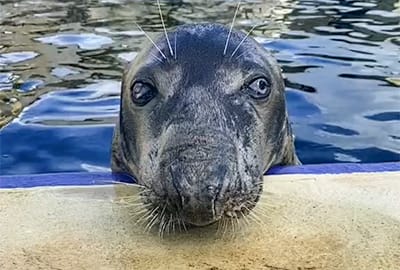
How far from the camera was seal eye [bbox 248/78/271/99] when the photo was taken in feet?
12.0

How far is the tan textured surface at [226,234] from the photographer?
2.83 meters

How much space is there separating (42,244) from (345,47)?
6.76 metres

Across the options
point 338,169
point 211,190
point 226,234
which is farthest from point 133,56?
point 211,190

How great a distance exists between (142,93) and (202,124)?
0.63m

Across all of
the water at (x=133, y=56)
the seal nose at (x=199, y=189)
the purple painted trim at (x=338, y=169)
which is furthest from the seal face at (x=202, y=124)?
the water at (x=133, y=56)

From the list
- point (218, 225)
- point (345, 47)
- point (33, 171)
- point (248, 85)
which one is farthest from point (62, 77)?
point (218, 225)

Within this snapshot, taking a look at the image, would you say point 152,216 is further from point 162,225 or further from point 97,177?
point 97,177

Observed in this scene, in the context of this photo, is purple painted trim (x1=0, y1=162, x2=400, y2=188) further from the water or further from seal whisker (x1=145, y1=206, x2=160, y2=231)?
the water

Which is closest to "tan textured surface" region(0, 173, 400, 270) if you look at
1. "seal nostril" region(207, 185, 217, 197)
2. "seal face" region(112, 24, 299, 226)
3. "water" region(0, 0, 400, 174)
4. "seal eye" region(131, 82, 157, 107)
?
"seal face" region(112, 24, 299, 226)

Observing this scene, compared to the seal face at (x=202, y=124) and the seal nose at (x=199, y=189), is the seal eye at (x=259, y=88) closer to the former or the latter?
the seal face at (x=202, y=124)

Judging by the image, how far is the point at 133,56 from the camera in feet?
27.9

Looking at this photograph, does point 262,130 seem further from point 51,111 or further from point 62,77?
point 62,77

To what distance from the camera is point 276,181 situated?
366 cm

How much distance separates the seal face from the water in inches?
84.1
